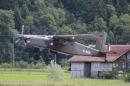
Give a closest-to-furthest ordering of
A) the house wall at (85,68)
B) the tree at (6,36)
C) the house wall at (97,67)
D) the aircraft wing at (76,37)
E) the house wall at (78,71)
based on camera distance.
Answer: the aircraft wing at (76,37) < the house wall at (97,67) < the house wall at (85,68) < the house wall at (78,71) < the tree at (6,36)

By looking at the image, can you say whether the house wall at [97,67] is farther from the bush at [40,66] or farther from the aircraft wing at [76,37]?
the aircraft wing at [76,37]

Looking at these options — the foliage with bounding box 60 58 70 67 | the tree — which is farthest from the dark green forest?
the foliage with bounding box 60 58 70 67

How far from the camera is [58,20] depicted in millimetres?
162000

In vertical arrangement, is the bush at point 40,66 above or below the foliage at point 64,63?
below

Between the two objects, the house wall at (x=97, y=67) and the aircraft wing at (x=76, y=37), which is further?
the house wall at (x=97, y=67)

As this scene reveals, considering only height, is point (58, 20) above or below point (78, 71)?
above

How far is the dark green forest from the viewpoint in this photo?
444ft

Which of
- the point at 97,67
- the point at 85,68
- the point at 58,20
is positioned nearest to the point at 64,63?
the point at 85,68

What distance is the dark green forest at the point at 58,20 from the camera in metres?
135

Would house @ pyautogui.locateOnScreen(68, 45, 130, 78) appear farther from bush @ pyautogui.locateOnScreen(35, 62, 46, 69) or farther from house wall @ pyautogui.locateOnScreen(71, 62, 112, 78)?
bush @ pyautogui.locateOnScreen(35, 62, 46, 69)

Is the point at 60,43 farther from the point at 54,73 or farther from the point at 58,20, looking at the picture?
the point at 58,20

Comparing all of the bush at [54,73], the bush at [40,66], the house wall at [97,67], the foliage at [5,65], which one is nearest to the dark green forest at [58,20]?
the bush at [40,66]

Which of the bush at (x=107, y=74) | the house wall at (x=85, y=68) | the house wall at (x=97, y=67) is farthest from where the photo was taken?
the house wall at (x=85, y=68)

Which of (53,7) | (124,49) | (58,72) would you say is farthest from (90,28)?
(58,72)
